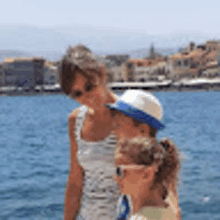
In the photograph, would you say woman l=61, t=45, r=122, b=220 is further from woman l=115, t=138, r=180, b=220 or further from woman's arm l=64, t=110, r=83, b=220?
woman l=115, t=138, r=180, b=220

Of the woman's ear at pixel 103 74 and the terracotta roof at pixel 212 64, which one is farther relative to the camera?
the terracotta roof at pixel 212 64

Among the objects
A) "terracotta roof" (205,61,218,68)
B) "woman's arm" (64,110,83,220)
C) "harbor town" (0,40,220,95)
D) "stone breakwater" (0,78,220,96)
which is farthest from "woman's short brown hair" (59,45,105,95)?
"terracotta roof" (205,61,218,68)

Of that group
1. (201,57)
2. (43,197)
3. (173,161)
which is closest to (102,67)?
(173,161)

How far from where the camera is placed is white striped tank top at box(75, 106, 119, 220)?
227cm

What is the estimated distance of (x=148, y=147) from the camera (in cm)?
160

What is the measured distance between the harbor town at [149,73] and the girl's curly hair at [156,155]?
102409 millimetres

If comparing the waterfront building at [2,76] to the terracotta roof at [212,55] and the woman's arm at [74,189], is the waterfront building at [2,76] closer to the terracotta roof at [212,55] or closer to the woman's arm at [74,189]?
the terracotta roof at [212,55]

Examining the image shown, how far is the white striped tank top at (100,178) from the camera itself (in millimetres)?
2273

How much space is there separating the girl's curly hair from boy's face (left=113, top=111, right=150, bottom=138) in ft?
1.24

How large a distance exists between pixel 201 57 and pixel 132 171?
107 m

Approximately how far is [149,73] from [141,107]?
111 metres

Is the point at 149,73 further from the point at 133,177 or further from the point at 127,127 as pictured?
the point at 133,177

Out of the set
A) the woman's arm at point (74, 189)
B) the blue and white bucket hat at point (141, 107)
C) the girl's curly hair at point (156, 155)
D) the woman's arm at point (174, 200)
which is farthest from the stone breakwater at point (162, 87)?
the girl's curly hair at point (156, 155)

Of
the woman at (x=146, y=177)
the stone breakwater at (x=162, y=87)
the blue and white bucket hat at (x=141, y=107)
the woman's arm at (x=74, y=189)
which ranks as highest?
the blue and white bucket hat at (x=141, y=107)
